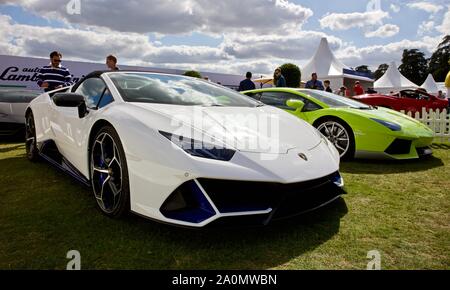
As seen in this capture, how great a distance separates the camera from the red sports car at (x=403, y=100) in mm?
12414

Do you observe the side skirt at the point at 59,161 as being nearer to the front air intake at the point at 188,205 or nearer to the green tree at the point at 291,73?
the front air intake at the point at 188,205

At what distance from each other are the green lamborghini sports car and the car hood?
70.5 inches

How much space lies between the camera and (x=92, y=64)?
53.0 ft

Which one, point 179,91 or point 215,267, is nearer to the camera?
point 215,267

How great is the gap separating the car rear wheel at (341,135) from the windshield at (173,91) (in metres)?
1.80

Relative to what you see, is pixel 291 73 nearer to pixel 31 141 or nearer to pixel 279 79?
pixel 279 79

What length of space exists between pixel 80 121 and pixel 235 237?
63.8 inches
